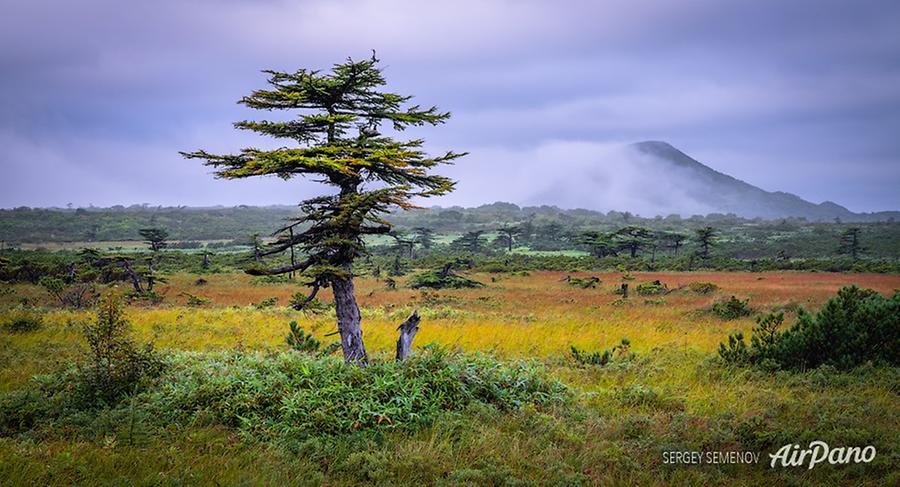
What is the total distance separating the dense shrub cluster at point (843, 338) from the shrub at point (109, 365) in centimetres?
1179

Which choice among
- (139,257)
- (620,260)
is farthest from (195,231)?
(620,260)

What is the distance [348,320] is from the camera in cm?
975

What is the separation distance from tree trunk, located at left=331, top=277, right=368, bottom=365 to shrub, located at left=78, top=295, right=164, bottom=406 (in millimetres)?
3394

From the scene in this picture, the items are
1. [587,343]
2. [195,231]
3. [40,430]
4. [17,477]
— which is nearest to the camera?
[17,477]

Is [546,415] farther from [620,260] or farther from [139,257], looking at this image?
[620,260]

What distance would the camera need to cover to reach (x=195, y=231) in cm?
14225

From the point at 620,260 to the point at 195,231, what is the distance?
126654 mm

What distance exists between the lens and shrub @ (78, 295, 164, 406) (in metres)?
7.45

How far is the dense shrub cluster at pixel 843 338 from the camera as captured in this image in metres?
9.70

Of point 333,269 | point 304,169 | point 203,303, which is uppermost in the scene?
point 304,169

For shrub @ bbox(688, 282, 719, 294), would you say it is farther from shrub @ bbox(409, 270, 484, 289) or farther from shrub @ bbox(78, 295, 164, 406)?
shrub @ bbox(78, 295, 164, 406)

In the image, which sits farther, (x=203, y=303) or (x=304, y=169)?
(x=203, y=303)

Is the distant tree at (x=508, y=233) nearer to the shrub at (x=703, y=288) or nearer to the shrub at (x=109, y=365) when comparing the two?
the shrub at (x=703, y=288)

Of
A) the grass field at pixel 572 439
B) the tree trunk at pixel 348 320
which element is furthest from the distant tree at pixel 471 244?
the tree trunk at pixel 348 320
